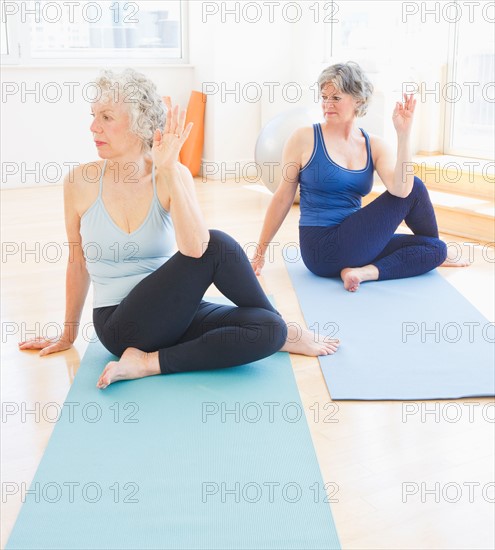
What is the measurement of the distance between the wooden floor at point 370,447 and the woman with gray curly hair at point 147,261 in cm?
24

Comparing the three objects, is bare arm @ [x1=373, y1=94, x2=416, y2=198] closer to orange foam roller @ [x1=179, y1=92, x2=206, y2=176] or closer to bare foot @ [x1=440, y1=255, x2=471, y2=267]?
bare foot @ [x1=440, y1=255, x2=471, y2=267]

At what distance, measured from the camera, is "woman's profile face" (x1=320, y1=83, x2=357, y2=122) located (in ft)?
10.8

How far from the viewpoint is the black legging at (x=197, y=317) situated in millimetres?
2334

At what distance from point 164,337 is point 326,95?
1.40 m

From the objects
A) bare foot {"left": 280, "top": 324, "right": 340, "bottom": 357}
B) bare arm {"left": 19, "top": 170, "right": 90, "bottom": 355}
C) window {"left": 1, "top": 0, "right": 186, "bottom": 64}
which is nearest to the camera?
bare arm {"left": 19, "top": 170, "right": 90, "bottom": 355}

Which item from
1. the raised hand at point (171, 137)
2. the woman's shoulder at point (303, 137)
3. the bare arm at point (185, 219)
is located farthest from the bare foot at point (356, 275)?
the raised hand at point (171, 137)

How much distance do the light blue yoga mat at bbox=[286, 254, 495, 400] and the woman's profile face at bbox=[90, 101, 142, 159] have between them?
96 centimetres

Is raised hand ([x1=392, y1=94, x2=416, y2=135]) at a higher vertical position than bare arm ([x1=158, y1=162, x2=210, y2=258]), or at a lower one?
higher

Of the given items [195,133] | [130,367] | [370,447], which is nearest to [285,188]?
[130,367]

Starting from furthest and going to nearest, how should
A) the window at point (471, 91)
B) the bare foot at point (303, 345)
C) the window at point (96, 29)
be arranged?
the window at point (96, 29), the window at point (471, 91), the bare foot at point (303, 345)

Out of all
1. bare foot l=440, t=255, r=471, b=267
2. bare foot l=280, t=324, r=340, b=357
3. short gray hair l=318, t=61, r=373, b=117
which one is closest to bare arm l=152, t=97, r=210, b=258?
bare foot l=280, t=324, r=340, b=357

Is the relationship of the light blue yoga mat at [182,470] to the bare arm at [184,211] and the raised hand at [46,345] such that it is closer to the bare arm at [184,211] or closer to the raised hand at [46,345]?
the raised hand at [46,345]

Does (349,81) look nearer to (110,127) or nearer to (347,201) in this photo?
(347,201)

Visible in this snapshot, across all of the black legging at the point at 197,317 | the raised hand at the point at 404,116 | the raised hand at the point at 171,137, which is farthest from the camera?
the raised hand at the point at 404,116
